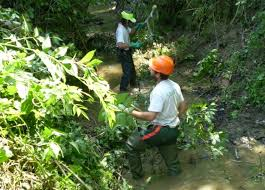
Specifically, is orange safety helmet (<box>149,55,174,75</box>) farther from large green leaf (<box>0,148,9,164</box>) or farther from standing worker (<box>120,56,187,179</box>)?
large green leaf (<box>0,148,9,164</box>)

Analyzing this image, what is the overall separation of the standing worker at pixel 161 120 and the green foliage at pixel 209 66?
334cm

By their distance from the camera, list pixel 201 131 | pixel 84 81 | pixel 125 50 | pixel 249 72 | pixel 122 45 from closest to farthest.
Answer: pixel 84 81 < pixel 201 131 < pixel 249 72 < pixel 122 45 < pixel 125 50

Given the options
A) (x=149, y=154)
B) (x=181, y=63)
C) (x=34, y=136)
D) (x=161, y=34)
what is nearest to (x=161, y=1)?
(x=161, y=34)

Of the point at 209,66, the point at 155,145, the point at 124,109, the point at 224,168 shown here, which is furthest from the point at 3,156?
the point at 209,66

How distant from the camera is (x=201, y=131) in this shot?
239 inches

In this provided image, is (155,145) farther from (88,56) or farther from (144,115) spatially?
(88,56)

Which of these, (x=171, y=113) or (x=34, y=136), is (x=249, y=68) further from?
(x=34, y=136)

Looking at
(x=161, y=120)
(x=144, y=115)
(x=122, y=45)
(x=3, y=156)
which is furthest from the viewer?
(x=122, y=45)

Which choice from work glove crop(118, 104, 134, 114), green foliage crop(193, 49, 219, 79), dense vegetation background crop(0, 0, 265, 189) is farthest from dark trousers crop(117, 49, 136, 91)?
work glove crop(118, 104, 134, 114)

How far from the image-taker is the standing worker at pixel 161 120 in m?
5.45

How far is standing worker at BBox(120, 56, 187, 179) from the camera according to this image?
545 centimetres

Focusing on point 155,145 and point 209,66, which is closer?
point 155,145

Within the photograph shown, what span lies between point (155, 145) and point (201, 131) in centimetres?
69

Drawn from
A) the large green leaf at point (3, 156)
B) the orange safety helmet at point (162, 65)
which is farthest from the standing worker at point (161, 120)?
the large green leaf at point (3, 156)
